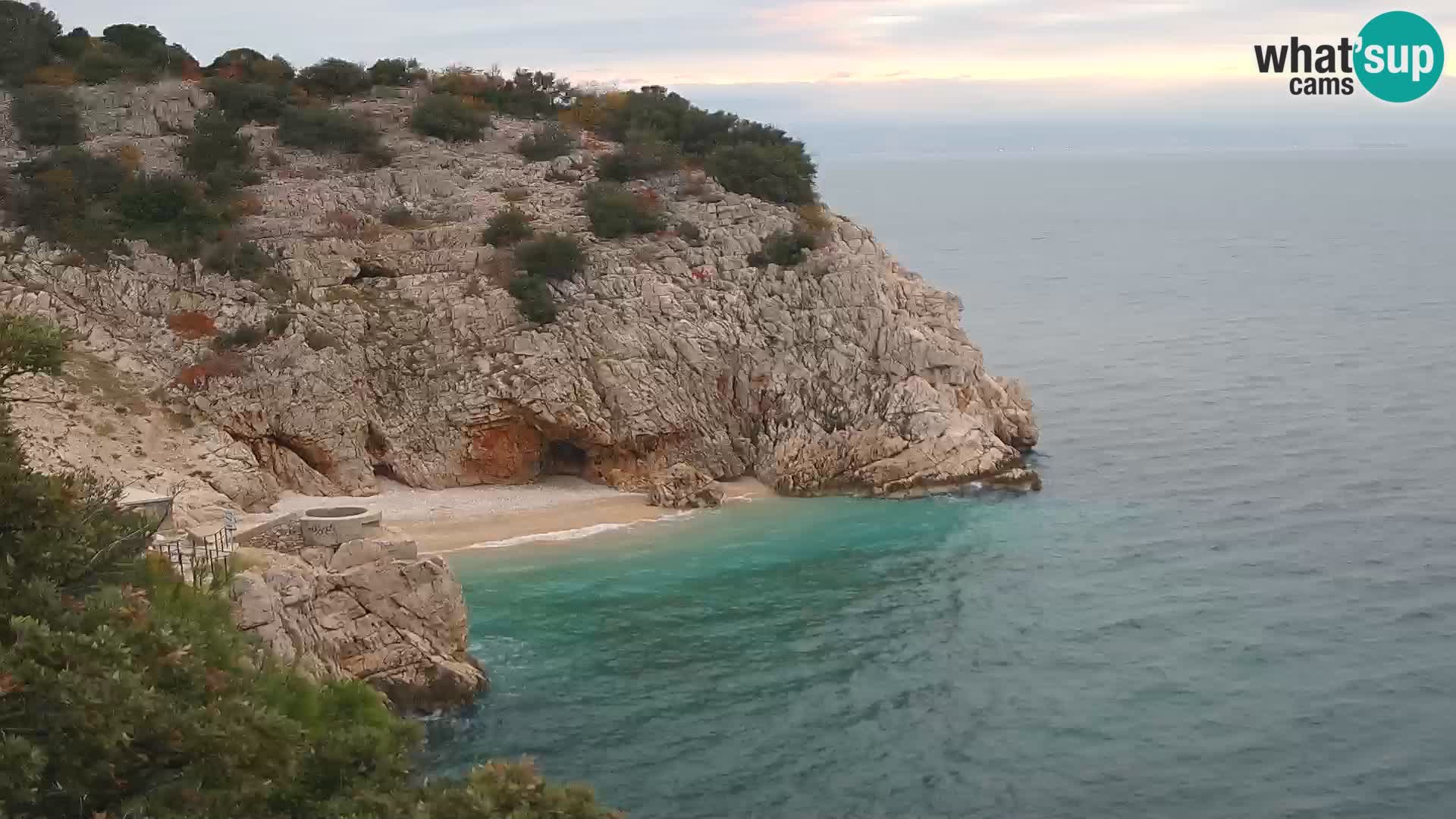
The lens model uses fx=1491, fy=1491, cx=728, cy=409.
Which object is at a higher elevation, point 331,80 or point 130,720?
point 331,80

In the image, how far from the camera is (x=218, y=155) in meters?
47.5

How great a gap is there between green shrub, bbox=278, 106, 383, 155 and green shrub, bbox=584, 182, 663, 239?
821 centimetres

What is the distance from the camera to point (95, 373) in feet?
129

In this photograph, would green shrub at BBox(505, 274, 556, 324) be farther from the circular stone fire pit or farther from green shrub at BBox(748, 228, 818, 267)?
the circular stone fire pit

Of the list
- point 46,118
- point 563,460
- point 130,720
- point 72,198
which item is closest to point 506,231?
point 563,460

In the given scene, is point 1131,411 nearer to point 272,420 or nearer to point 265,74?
point 272,420

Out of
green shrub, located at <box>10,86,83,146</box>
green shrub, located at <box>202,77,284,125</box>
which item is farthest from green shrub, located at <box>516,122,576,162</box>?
green shrub, located at <box>10,86,83,146</box>

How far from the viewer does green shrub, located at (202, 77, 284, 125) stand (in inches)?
1982

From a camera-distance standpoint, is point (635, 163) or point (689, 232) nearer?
point (689, 232)

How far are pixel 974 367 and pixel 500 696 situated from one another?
23.7 m

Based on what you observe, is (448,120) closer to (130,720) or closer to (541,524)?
(541,524)

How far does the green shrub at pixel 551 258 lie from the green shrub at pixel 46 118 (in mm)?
15035

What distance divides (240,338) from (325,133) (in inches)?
423

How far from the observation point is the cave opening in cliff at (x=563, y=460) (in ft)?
142
